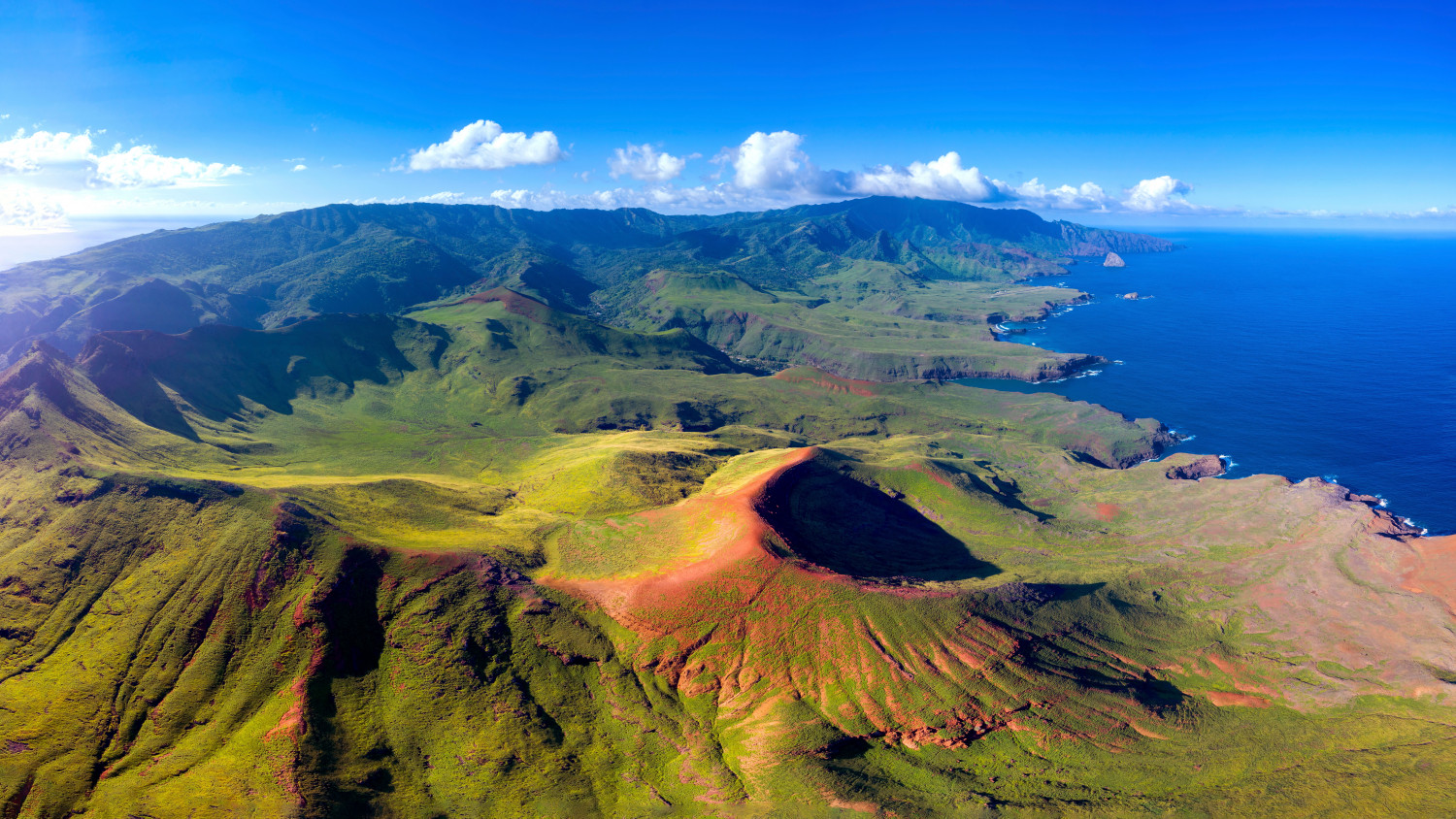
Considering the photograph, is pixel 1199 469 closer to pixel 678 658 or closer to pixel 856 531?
pixel 856 531

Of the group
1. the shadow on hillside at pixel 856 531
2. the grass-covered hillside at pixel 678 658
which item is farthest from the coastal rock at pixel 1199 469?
the shadow on hillside at pixel 856 531

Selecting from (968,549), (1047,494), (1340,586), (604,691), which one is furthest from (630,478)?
(1340,586)

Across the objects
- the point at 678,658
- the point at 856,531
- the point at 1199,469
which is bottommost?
the point at 1199,469

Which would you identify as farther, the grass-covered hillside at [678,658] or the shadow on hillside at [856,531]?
the shadow on hillside at [856,531]

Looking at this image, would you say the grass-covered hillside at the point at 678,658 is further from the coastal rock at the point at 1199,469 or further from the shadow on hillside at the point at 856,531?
the coastal rock at the point at 1199,469

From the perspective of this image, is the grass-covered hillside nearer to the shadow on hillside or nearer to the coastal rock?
the shadow on hillside

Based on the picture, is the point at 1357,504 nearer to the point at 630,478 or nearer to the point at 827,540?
the point at 827,540

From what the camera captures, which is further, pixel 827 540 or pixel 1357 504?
pixel 1357 504

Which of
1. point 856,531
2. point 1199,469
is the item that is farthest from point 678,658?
point 1199,469
